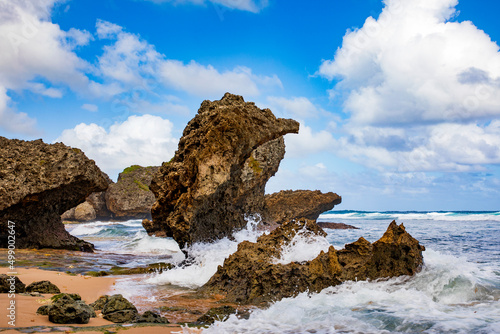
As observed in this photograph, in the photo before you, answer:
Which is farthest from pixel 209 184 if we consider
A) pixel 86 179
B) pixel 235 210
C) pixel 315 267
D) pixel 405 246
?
pixel 86 179

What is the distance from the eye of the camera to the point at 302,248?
8.35 meters

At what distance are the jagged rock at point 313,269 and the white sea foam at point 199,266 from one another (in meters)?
1.27

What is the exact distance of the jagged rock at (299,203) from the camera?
27906 millimetres

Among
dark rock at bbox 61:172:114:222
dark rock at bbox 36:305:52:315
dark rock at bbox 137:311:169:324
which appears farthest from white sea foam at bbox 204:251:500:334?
dark rock at bbox 61:172:114:222

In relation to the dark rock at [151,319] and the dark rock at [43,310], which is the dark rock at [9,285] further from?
the dark rock at [151,319]

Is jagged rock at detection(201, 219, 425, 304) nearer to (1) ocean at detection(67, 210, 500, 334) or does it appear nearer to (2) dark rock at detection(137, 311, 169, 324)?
(1) ocean at detection(67, 210, 500, 334)

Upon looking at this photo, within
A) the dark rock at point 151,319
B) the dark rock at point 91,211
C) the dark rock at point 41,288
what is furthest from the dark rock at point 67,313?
the dark rock at point 91,211

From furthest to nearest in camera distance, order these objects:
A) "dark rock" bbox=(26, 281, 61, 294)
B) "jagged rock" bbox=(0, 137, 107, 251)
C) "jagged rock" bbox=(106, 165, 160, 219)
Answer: "jagged rock" bbox=(106, 165, 160, 219)
"jagged rock" bbox=(0, 137, 107, 251)
"dark rock" bbox=(26, 281, 61, 294)

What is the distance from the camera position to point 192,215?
10039 mm

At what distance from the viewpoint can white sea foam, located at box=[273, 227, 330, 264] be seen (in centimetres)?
796

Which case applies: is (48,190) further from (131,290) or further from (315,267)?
(315,267)

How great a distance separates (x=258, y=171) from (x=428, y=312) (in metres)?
13.2

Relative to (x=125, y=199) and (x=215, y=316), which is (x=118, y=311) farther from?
(x=125, y=199)

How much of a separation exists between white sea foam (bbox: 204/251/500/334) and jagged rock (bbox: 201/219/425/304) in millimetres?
209
